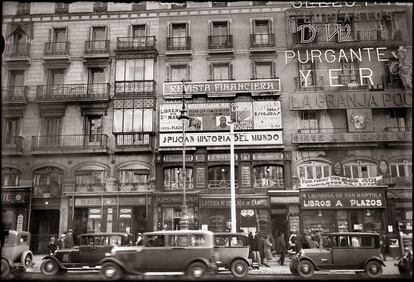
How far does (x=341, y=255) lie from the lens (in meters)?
13.5

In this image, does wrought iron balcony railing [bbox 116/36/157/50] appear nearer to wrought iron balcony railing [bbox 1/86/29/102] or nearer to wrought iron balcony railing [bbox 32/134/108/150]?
wrought iron balcony railing [bbox 32/134/108/150]

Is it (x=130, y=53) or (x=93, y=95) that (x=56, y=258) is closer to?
(x=93, y=95)

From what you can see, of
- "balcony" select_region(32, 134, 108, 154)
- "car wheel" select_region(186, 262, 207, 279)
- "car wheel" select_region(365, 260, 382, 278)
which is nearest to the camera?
"car wheel" select_region(186, 262, 207, 279)

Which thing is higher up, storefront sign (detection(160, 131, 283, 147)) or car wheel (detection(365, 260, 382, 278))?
storefront sign (detection(160, 131, 283, 147))

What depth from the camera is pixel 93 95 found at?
24.6 meters

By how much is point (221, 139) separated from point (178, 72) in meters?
5.59

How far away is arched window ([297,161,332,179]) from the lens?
76.4 feet

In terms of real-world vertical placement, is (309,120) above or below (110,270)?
above

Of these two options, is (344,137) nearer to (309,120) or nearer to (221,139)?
(309,120)

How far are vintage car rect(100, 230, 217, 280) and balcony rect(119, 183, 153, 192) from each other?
11.9 m

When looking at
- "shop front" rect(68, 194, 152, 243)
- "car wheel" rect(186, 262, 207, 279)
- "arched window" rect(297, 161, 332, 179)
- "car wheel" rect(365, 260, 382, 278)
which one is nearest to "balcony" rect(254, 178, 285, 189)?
"arched window" rect(297, 161, 332, 179)

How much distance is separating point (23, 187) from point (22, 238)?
9734mm

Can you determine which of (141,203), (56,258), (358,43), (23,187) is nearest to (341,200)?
(358,43)

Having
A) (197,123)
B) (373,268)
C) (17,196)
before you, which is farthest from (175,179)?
(373,268)
